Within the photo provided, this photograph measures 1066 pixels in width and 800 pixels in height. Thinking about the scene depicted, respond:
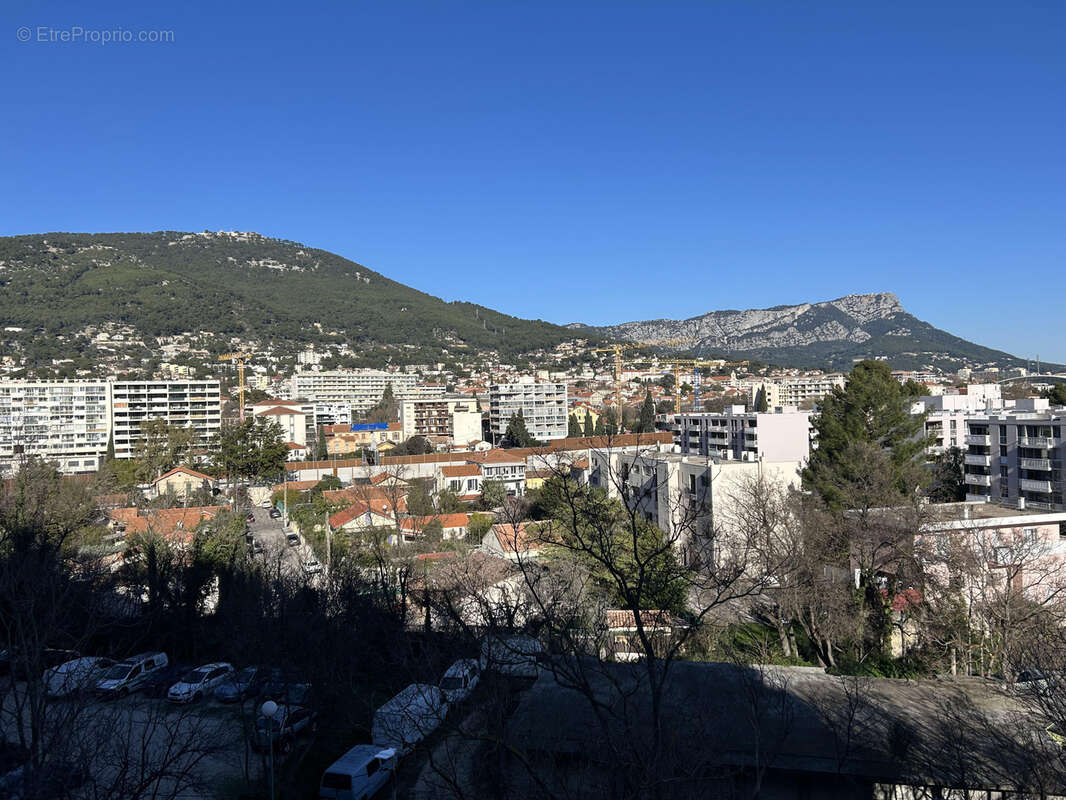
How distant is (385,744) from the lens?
8703mm

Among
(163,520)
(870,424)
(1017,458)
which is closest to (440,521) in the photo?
(163,520)

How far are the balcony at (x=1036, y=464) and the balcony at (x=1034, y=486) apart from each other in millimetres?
389

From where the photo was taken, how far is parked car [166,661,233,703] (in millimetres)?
10648

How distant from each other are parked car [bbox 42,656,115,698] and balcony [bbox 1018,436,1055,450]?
78.4 ft

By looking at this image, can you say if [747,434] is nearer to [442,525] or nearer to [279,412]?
[442,525]

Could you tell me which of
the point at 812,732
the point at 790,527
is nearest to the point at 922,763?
the point at 812,732

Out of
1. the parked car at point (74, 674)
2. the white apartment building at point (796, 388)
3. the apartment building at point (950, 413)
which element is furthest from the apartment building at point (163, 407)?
the white apartment building at point (796, 388)

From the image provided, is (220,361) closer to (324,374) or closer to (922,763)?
(324,374)

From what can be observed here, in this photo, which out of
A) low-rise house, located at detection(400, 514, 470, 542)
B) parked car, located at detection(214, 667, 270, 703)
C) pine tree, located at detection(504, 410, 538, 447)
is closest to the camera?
parked car, located at detection(214, 667, 270, 703)

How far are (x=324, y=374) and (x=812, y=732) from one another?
88437 mm

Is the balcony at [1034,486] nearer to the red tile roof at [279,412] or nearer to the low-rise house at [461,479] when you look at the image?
the low-rise house at [461,479]

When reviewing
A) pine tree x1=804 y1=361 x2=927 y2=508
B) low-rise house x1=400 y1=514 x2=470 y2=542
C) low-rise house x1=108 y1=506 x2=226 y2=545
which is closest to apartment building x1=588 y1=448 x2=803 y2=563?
pine tree x1=804 y1=361 x2=927 y2=508

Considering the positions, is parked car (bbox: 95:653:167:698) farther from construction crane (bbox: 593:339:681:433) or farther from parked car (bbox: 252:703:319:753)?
construction crane (bbox: 593:339:681:433)

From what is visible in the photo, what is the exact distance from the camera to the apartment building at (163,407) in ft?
178
